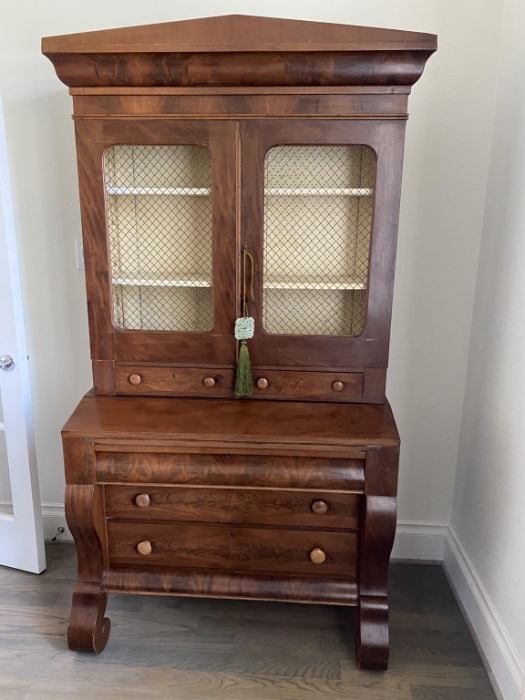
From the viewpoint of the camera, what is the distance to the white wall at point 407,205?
183 cm

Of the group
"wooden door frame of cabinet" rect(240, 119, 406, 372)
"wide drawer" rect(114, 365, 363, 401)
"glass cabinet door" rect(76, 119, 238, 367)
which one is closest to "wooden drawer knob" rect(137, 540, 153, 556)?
"wide drawer" rect(114, 365, 363, 401)

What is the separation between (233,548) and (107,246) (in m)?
1.06

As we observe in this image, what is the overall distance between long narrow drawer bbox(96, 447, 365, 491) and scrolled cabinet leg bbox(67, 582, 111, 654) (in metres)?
0.42


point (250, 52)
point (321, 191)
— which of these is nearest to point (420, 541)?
point (321, 191)

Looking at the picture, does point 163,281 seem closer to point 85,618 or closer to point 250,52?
point 250,52

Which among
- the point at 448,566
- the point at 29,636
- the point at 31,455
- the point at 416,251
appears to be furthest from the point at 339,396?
the point at 29,636

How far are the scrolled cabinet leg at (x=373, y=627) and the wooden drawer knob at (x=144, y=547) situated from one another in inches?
27.6

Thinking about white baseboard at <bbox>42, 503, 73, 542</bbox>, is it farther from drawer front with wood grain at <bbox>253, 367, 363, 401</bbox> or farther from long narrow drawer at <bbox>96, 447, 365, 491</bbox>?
drawer front with wood grain at <bbox>253, 367, 363, 401</bbox>

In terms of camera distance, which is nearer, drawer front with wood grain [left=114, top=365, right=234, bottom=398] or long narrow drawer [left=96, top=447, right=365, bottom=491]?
long narrow drawer [left=96, top=447, right=365, bottom=491]

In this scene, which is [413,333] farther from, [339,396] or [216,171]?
[216,171]

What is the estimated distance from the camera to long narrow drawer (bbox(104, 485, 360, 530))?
1.64m

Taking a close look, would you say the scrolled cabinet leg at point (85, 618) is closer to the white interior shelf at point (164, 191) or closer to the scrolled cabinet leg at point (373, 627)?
the scrolled cabinet leg at point (373, 627)

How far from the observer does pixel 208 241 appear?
1727mm

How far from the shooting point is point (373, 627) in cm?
167
